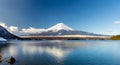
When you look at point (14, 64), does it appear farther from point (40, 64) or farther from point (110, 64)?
point (110, 64)

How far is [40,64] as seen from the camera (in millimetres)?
45562

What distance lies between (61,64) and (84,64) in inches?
204

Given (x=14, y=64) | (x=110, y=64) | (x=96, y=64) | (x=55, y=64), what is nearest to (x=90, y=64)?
(x=96, y=64)

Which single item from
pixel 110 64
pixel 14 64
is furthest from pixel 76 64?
pixel 14 64

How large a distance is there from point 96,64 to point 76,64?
4.50 m

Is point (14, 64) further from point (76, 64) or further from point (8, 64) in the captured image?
point (76, 64)

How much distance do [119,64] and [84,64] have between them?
7869 mm

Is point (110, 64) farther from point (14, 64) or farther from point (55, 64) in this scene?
point (14, 64)

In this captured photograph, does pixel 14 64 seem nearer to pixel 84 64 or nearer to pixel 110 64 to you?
pixel 84 64

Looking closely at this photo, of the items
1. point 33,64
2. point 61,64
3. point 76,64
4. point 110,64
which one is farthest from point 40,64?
point 110,64

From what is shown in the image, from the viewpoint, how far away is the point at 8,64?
4459cm

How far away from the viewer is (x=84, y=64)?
4581 centimetres

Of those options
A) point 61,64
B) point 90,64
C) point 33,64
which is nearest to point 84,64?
point 90,64

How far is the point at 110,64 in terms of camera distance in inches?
1836
